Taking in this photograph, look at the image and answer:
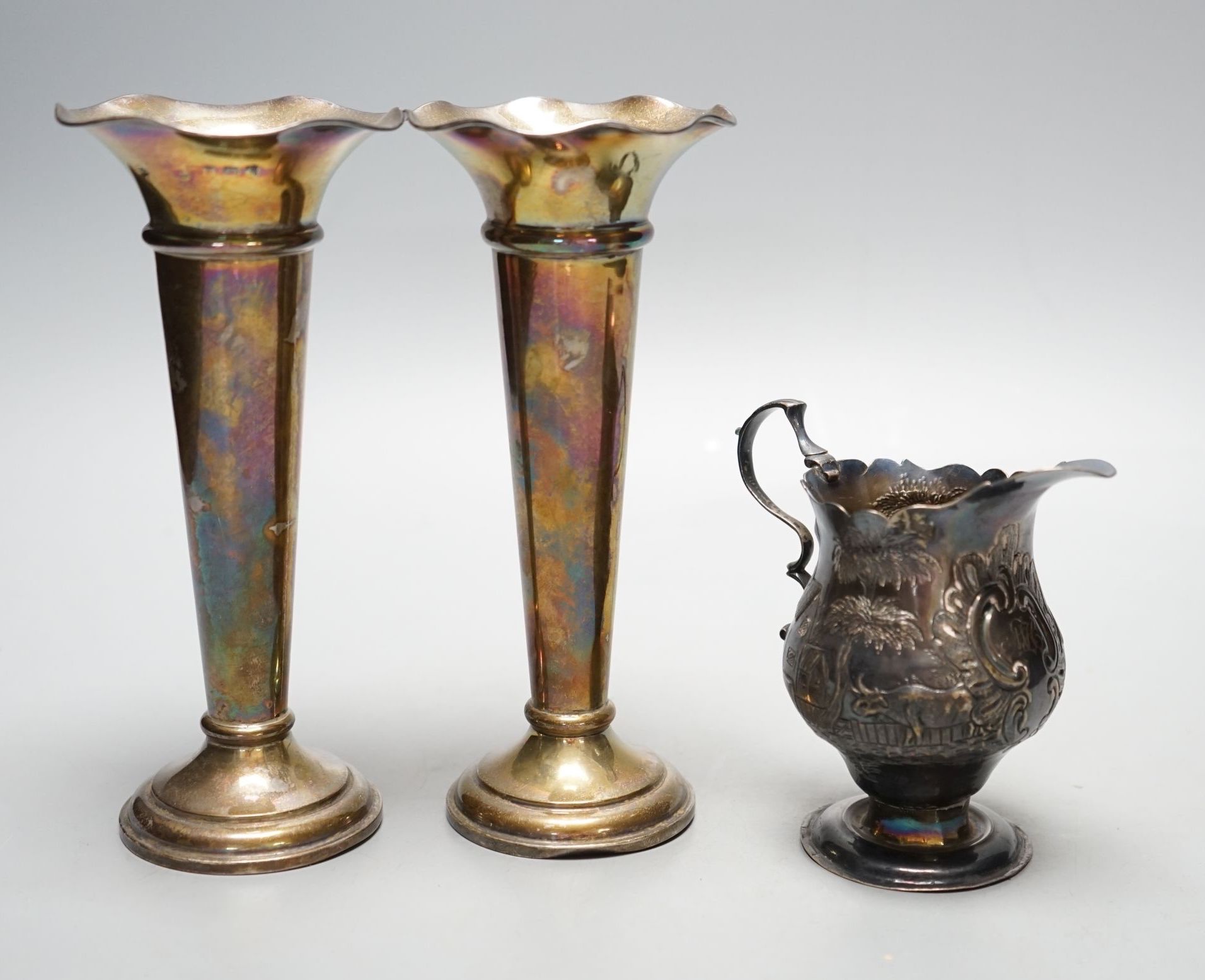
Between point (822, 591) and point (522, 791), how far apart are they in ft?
1.65

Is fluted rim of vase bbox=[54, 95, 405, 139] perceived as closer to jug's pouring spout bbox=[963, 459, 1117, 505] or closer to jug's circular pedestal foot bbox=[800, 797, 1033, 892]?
jug's pouring spout bbox=[963, 459, 1117, 505]

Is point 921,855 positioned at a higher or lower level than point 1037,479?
lower

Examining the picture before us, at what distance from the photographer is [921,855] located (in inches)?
108

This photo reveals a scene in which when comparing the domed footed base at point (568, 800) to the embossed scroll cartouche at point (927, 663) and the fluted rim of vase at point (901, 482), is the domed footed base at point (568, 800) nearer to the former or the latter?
the embossed scroll cartouche at point (927, 663)

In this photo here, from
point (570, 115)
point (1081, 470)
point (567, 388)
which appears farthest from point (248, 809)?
point (1081, 470)

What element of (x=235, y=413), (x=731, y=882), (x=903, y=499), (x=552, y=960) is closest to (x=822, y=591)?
(x=903, y=499)

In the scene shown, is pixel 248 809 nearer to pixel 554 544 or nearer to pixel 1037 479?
pixel 554 544

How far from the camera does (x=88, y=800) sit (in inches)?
A: 119

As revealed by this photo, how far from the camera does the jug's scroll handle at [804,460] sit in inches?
112

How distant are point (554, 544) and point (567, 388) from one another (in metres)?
0.22

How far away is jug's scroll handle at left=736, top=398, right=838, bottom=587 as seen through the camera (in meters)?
2.84

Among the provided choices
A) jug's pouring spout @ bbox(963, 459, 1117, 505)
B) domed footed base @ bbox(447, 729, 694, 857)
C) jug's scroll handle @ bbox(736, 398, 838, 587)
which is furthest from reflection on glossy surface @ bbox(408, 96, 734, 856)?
jug's pouring spout @ bbox(963, 459, 1117, 505)

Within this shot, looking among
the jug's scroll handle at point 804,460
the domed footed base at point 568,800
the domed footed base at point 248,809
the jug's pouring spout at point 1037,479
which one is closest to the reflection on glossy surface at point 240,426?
the domed footed base at point 248,809

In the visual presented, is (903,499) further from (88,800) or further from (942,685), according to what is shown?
(88,800)
